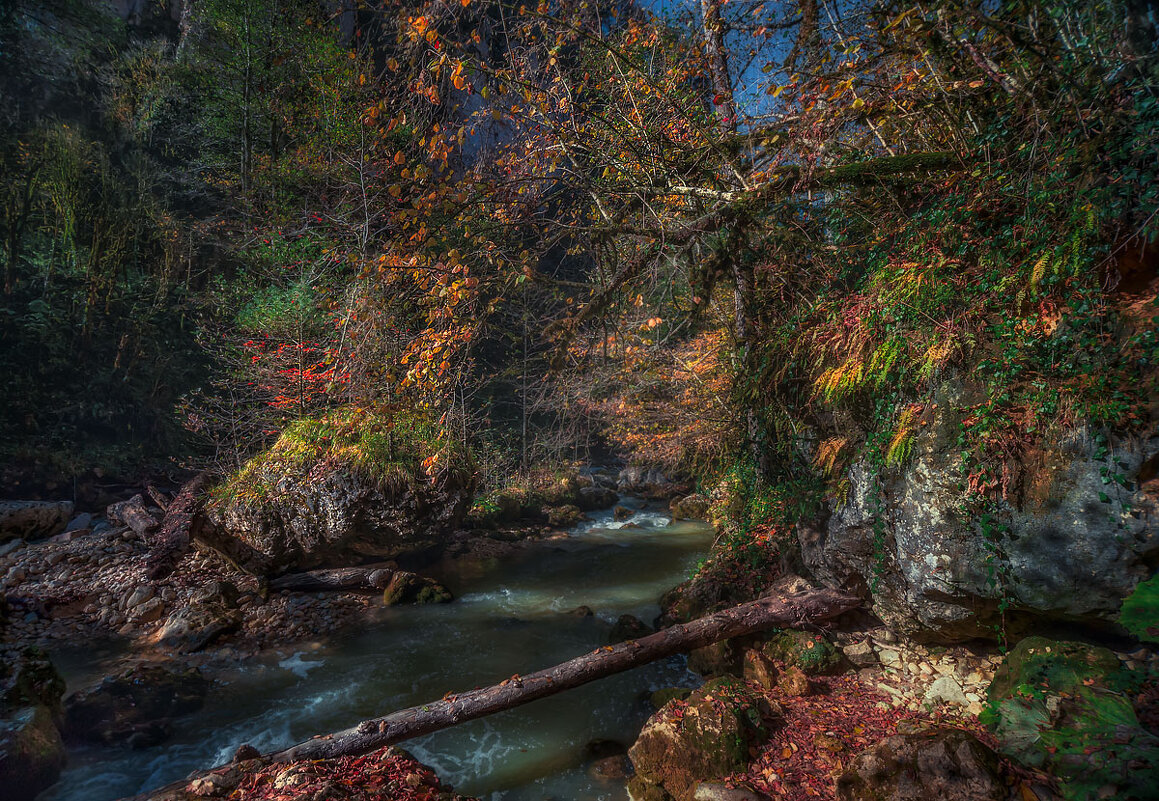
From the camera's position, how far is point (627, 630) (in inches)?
270

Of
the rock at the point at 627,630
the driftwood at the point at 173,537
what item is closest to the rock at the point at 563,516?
the rock at the point at 627,630

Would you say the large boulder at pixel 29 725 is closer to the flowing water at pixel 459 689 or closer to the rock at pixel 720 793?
the flowing water at pixel 459 689

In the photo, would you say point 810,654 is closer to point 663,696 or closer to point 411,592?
point 663,696

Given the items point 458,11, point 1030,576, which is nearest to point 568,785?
point 1030,576

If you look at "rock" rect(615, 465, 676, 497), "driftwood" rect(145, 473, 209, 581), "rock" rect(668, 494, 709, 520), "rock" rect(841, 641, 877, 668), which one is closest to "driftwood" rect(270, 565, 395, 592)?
"driftwood" rect(145, 473, 209, 581)

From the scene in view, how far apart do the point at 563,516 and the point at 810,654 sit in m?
9.61

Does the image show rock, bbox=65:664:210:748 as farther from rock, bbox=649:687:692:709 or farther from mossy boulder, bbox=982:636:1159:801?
mossy boulder, bbox=982:636:1159:801

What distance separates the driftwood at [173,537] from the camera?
820 centimetres

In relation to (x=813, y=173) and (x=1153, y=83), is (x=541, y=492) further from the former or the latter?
(x=1153, y=83)

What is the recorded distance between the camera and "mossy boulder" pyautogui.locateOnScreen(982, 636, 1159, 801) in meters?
2.53

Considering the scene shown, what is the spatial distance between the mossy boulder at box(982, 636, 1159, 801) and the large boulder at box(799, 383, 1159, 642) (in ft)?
1.20

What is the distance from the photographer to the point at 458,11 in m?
4.91

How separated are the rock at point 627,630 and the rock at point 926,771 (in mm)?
3600

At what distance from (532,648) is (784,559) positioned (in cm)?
400
